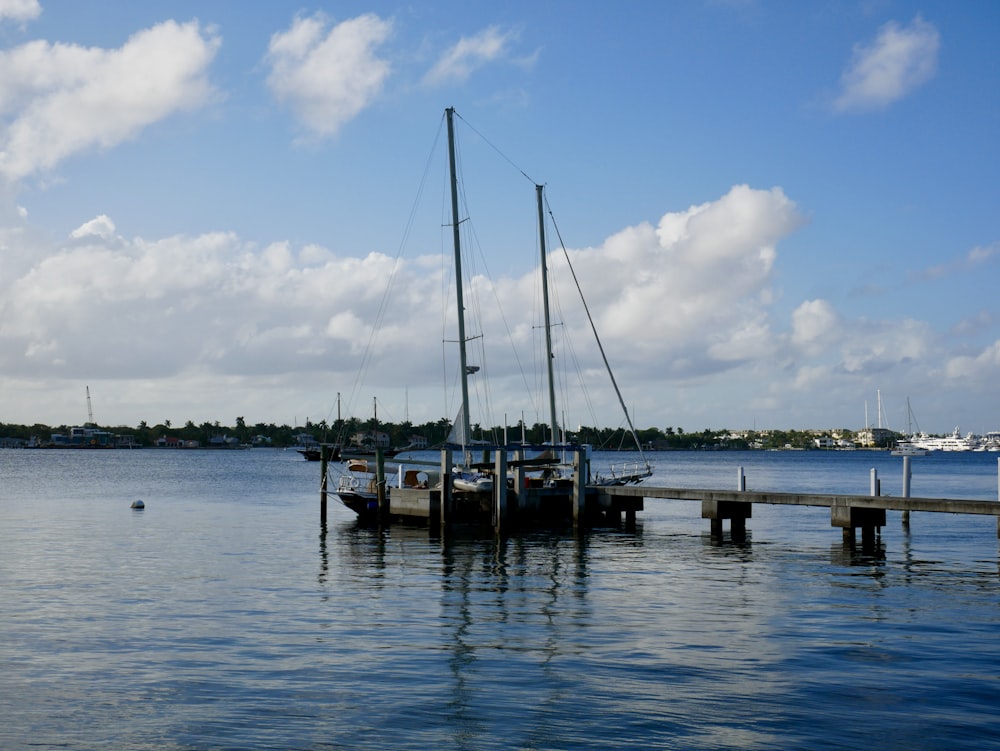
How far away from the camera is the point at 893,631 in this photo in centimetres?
2200

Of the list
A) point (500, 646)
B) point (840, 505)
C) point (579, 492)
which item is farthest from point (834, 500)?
point (500, 646)

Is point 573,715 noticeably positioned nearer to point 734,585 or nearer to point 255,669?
point 255,669

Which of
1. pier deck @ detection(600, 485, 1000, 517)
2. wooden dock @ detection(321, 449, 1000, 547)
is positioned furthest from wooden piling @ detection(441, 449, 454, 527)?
pier deck @ detection(600, 485, 1000, 517)

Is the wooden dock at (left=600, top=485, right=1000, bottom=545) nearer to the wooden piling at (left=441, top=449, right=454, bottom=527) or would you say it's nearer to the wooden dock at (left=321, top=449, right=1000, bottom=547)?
the wooden dock at (left=321, top=449, right=1000, bottom=547)

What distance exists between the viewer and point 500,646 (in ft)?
66.9

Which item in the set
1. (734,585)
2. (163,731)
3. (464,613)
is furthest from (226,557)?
(163,731)

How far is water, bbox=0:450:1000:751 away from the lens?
1483cm

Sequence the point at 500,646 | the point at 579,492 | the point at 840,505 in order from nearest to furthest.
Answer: the point at 500,646, the point at 840,505, the point at 579,492

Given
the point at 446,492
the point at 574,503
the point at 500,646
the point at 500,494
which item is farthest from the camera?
the point at 574,503

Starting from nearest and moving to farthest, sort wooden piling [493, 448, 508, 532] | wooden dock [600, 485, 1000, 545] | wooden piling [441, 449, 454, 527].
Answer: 1. wooden dock [600, 485, 1000, 545]
2. wooden piling [493, 448, 508, 532]
3. wooden piling [441, 449, 454, 527]

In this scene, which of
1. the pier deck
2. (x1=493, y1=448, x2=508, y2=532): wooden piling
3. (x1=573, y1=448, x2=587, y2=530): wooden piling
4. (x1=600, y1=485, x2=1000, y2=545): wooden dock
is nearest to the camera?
the pier deck

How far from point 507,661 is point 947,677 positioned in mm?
7598

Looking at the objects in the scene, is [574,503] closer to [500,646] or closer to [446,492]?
[446,492]

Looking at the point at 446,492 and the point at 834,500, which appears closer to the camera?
the point at 834,500
